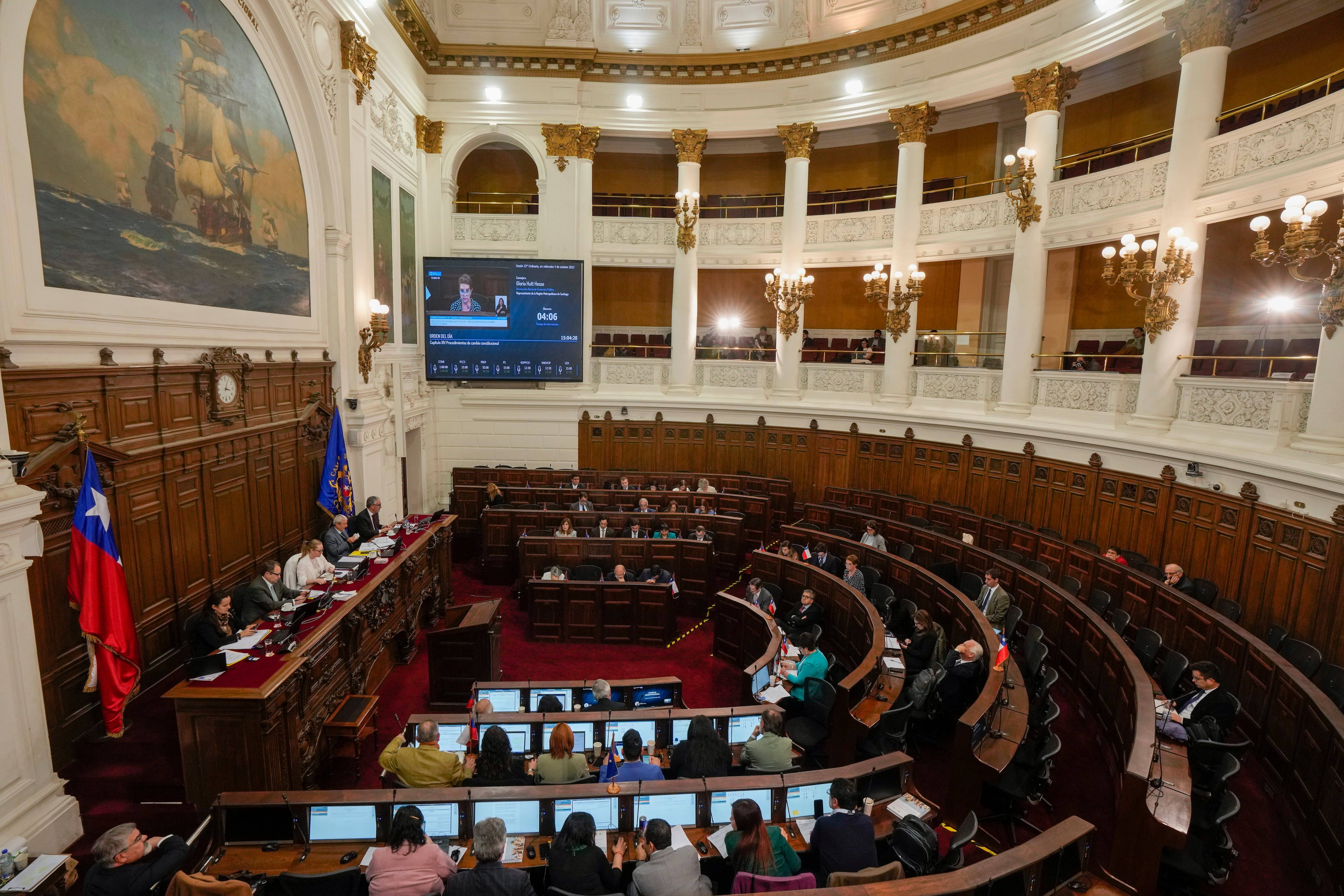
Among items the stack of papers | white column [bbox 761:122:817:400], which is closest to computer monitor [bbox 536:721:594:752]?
the stack of papers

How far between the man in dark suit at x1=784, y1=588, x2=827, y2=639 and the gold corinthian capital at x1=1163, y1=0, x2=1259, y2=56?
9.64 m

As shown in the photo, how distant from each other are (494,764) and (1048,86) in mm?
13840

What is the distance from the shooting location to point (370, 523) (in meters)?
9.77

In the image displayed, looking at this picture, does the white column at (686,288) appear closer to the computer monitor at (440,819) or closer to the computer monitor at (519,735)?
the computer monitor at (519,735)

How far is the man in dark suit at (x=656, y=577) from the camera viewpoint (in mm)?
9578

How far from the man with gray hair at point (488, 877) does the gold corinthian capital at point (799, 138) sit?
1521cm

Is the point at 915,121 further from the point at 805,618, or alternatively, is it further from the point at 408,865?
the point at 408,865

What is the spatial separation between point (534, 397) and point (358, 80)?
24.5 feet

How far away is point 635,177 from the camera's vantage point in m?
18.4

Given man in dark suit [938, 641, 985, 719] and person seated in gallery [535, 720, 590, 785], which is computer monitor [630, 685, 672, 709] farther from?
man in dark suit [938, 641, 985, 719]

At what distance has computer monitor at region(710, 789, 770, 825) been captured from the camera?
4.41m

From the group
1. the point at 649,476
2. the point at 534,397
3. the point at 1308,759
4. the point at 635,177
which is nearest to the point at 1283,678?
the point at 1308,759

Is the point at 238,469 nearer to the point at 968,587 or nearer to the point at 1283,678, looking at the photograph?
the point at 968,587

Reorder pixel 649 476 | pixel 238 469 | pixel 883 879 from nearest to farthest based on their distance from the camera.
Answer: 1. pixel 883 879
2. pixel 238 469
3. pixel 649 476
